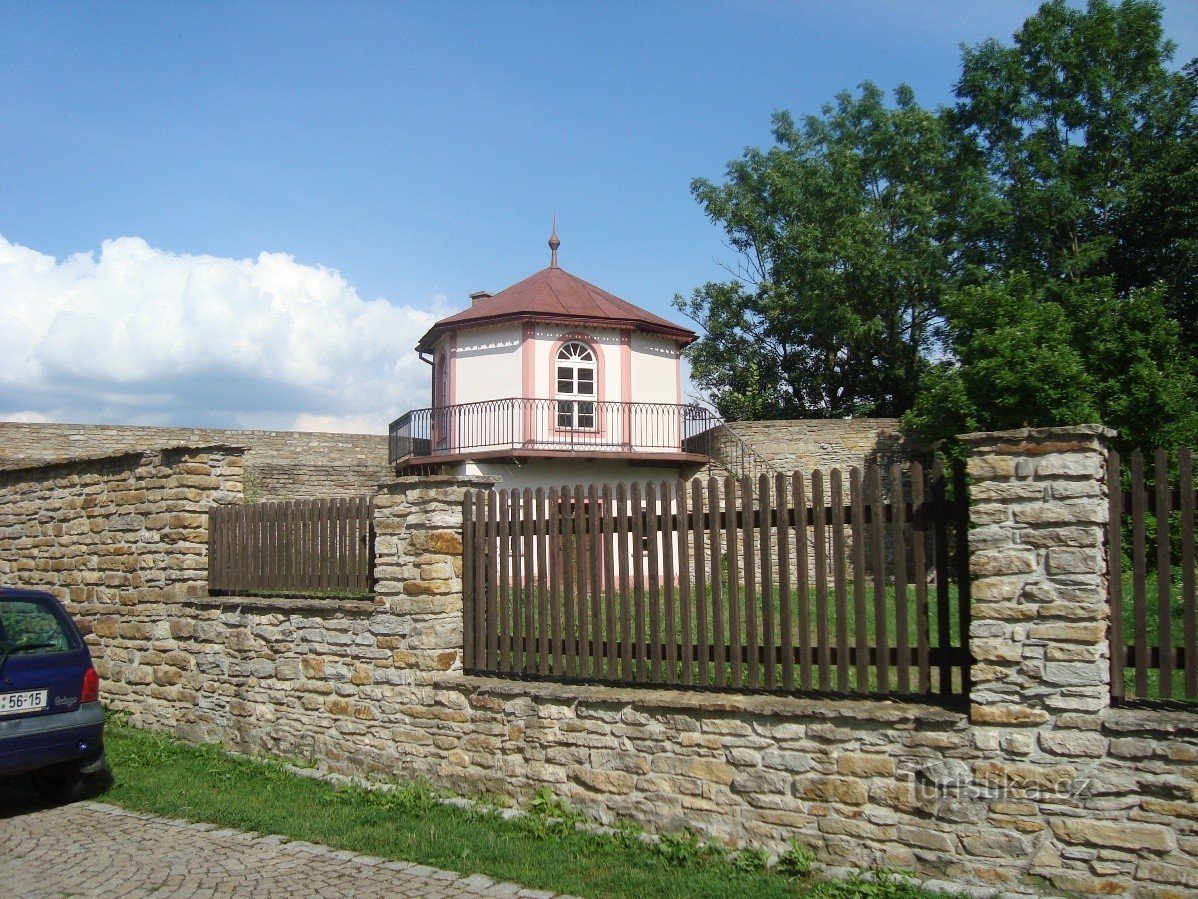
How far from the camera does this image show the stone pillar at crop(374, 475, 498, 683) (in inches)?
304

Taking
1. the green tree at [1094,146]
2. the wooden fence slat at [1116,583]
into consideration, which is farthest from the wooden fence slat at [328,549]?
the green tree at [1094,146]

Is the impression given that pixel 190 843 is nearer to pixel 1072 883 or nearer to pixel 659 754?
pixel 659 754

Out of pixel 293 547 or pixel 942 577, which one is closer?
pixel 942 577

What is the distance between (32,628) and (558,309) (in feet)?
57.8

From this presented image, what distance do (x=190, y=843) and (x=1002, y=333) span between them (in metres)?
16.3

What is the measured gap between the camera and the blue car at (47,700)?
7230mm

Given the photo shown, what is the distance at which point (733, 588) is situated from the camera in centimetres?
625

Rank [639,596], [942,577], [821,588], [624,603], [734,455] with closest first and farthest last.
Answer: [942,577], [821,588], [639,596], [624,603], [734,455]

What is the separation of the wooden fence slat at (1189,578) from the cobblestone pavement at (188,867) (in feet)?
11.4

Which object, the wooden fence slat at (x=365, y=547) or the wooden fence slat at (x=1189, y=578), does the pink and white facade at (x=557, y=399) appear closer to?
the wooden fence slat at (x=365, y=547)

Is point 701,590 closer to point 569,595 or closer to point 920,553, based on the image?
point 569,595

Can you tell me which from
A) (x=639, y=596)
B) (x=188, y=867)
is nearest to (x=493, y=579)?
(x=639, y=596)

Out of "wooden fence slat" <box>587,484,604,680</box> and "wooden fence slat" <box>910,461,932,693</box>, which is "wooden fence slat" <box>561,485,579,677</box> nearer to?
"wooden fence slat" <box>587,484,604,680</box>

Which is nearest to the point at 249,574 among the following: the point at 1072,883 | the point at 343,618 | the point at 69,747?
the point at 343,618
